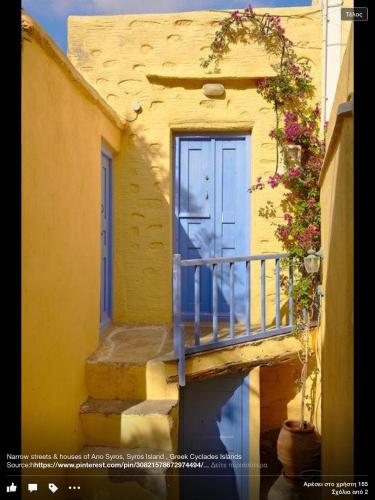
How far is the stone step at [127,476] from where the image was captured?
10.9ft

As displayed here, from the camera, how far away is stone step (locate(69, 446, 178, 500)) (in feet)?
10.9

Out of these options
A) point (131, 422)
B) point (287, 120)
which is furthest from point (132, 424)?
point (287, 120)

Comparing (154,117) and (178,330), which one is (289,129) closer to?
(154,117)

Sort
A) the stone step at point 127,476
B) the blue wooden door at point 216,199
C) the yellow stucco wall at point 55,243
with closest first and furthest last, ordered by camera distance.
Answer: the yellow stucco wall at point 55,243 < the stone step at point 127,476 < the blue wooden door at point 216,199

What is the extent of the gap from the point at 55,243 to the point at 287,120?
3.08 metres

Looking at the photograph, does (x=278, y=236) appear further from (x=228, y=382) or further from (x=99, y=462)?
(x=99, y=462)

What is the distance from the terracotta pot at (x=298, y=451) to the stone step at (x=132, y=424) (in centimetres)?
138

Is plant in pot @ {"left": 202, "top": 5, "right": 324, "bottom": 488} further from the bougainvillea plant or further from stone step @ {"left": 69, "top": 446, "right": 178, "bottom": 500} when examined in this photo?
stone step @ {"left": 69, "top": 446, "right": 178, "bottom": 500}

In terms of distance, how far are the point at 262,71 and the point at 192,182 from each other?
140 cm

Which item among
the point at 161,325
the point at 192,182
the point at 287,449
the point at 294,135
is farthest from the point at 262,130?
the point at 287,449

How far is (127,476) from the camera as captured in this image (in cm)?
344

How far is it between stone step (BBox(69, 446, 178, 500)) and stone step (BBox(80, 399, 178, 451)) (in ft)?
0.24

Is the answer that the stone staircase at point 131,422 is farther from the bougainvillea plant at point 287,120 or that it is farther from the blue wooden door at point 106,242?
the bougainvillea plant at point 287,120

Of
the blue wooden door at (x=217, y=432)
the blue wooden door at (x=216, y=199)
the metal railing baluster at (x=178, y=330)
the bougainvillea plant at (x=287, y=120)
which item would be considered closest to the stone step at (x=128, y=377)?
the metal railing baluster at (x=178, y=330)
